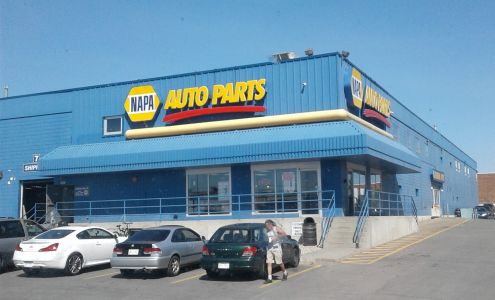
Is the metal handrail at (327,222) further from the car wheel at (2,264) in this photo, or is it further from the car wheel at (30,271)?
the car wheel at (2,264)

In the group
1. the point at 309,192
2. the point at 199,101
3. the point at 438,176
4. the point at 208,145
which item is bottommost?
the point at 309,192

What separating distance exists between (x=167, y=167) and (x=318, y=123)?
7152 mm

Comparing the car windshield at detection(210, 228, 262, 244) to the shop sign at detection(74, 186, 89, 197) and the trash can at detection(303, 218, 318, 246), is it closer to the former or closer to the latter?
the trash can at detection(303, 218, 318, 246)

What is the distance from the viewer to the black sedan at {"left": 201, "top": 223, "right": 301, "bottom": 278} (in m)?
14.1

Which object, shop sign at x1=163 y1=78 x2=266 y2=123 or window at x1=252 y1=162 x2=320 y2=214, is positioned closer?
window at x1=252 y1=162 x2=320 y2=214

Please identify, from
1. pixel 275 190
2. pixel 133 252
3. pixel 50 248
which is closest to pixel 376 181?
pixel 275 190

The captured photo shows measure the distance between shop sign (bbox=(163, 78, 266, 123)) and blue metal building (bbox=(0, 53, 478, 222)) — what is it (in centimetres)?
5

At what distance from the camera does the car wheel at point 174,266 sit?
15.5 meters

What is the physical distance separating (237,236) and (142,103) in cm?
1478

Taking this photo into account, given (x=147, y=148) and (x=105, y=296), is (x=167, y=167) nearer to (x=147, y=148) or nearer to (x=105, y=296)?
(x=147, y=148)

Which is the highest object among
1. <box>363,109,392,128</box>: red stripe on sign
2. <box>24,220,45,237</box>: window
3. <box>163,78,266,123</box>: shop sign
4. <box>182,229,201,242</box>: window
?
<box>163,78,266,123</box>: shop sign

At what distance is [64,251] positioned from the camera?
16.0m

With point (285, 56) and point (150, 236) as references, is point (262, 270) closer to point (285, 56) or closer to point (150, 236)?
point (150, 236)

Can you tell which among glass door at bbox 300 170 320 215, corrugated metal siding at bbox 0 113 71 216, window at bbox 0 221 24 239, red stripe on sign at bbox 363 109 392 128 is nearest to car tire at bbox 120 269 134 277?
window at bbox 0 221 24 239
